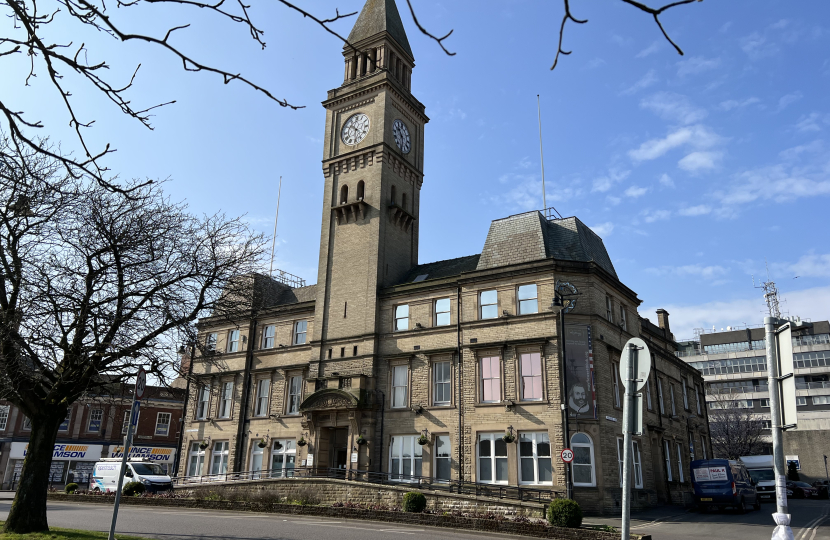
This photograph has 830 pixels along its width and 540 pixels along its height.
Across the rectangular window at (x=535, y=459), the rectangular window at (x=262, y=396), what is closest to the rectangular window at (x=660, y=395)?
the rectangular window at (x=535, y=459)

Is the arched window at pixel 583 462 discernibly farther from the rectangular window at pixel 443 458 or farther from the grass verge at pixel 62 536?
the grass verge at pixel 62 536

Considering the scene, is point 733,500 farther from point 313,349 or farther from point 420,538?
point 313,349

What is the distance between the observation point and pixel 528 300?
101ft

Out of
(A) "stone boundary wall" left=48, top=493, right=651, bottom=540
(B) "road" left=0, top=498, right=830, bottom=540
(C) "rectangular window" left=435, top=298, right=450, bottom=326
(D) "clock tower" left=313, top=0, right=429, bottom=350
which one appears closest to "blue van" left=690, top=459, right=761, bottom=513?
(B) "road" left=0, top=498, right=830, bottom=540

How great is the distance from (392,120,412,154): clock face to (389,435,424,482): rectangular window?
63.9ft

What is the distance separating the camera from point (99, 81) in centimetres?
515

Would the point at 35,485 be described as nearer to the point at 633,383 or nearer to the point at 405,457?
the point at 633,383

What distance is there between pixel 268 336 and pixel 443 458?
52.9ft

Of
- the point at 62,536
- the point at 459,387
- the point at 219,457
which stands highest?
the point at 459,387

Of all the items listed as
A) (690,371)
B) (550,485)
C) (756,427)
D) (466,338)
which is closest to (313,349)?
(466,338)

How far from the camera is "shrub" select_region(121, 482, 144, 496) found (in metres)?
30.5

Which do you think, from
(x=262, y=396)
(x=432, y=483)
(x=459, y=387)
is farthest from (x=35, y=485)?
(x=262, y=396)

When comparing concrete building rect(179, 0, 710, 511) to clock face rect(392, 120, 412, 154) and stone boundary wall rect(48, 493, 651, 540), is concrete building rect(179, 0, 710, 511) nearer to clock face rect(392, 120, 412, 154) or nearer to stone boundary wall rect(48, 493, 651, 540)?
clock face rect(392, 120, 412, 154)

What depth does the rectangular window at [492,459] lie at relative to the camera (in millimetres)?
28984
